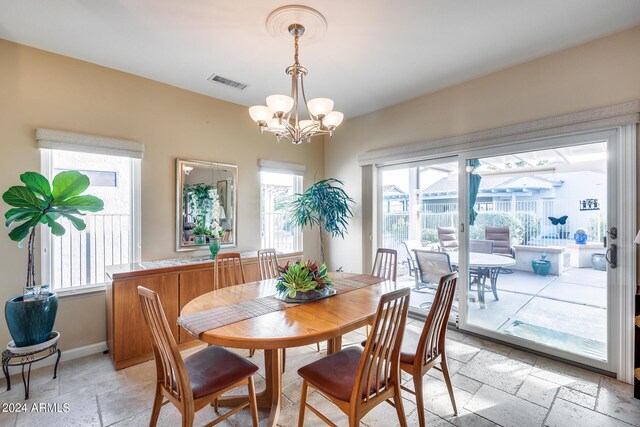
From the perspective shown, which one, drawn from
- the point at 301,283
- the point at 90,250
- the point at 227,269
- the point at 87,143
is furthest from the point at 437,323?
the point at 87,143

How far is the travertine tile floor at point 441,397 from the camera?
1970 mm

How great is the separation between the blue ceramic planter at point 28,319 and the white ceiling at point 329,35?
221cm

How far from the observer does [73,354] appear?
2.79 meters

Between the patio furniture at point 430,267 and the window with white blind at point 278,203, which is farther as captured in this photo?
the window with white blind at point 278,203

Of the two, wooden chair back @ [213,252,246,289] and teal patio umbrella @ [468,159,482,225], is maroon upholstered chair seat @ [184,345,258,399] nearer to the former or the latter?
wooden chair back @ [213,252,246,289]

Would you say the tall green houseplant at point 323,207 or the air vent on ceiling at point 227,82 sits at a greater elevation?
the air vent on ceiling at point 227,82

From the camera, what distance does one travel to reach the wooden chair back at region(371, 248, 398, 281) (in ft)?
9.97

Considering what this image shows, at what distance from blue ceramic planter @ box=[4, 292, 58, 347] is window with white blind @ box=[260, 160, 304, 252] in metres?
2.39

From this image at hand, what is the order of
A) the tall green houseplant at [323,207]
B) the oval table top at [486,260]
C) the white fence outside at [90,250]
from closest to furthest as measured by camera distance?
1. the white fence outside at [90,250]
2. the oval table top at [486,260]
3. the tall green houseplant at [323,207]

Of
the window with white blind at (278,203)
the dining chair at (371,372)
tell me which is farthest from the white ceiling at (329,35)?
the dining chair at (371,372)

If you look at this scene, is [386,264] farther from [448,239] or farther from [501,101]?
[501,101]

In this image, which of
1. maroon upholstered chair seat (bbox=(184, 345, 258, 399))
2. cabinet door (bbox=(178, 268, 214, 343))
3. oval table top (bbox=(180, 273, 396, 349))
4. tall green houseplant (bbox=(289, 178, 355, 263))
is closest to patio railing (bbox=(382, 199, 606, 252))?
tall green houseplant (bbox=(289, 178, 355, 263))

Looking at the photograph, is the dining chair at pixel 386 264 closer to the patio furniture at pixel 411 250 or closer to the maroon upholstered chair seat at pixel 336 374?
the patio furniture at pixel 411 250

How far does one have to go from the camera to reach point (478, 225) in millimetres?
3318
